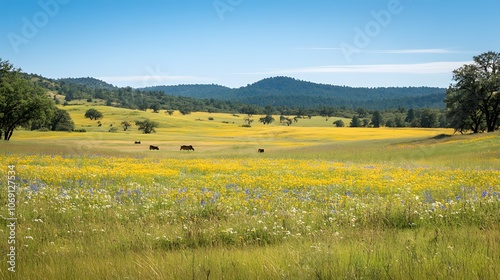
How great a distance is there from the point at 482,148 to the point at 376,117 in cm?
12877

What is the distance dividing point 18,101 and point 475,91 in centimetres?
7017

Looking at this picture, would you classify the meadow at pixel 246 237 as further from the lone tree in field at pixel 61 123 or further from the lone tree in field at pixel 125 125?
the lone tree in field at pixel 125 125

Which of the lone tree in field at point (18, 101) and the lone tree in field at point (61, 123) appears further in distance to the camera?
the lone tree in field at point (61, 123)

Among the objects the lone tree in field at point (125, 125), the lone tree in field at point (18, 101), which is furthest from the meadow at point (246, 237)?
the lone tree in field at point (125, 125)

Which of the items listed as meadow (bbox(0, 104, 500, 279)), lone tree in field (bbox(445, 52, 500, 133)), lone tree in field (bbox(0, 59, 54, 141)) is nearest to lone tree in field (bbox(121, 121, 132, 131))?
lone tree in field (bbox(0, 59, 54, 141))

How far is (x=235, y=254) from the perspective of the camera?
18.5ft

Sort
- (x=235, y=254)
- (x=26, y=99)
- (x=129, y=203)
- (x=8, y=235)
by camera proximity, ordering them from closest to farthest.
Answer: (x=235, y=254) → (x=8, y=235) → (x=129, y=203) → (x=26, y=99)

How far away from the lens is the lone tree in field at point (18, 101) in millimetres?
55219

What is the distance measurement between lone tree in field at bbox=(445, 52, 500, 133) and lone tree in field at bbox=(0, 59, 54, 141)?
215ft

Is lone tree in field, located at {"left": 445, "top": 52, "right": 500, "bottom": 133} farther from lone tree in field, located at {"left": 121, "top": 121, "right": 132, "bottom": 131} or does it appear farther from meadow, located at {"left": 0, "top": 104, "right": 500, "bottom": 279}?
lone tree in field, located at {"left": 121, "top": 121, "right": 132, "bottom": 131}

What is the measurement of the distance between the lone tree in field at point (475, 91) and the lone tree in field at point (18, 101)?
6560 centimetres

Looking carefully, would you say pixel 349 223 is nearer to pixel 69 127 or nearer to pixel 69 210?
pixel 69 210

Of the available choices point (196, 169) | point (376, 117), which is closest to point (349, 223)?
point (196, 169)

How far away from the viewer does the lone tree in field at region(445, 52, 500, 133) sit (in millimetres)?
62750
